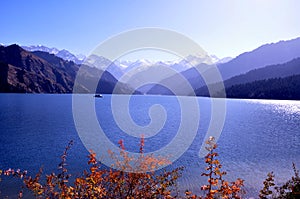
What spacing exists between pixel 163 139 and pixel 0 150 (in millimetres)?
26862

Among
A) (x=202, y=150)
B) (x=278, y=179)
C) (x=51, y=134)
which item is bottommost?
(x=278, y=179)

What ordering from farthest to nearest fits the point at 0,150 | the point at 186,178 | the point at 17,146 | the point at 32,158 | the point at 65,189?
the point at 17,146
the point at 0,150
the point at 32,158
the point at 186,178
the point at 65,189

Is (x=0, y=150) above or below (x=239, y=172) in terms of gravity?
above

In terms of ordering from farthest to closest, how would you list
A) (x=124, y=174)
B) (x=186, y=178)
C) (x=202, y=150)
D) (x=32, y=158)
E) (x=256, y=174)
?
1. (x=202, y=150)
2. (x=32, y=158)
3. (x=256, y=174)
4. (x=186, y=178)
5. (x=124, y=174)

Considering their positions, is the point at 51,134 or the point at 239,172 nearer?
the point at 239,172

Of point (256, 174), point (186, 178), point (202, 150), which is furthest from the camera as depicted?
point (202, 150)

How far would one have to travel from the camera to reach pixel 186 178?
26.6 metres

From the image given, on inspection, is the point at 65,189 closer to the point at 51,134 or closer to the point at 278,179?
the point at 278,179

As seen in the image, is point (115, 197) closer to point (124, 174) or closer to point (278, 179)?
point (124, 174)

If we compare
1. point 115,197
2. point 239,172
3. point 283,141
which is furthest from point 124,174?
point 283,141

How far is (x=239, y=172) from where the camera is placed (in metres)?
29.4

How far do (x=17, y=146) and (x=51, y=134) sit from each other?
11.4 meters

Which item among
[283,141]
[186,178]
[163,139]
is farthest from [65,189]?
[283,141]

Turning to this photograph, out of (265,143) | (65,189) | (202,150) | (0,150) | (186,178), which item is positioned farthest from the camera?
(265,143)
